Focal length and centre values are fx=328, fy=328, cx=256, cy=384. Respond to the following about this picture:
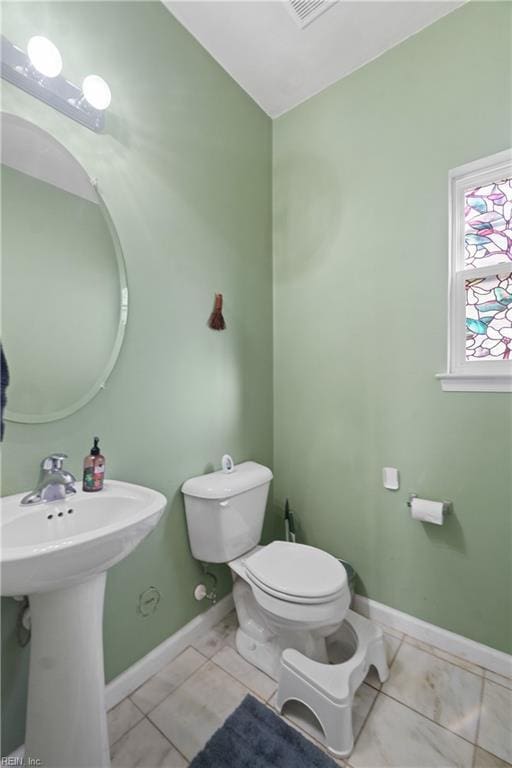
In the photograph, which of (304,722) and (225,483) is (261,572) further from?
(304,722)

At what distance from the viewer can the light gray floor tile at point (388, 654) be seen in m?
1.31

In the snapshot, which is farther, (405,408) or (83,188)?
(405,408)

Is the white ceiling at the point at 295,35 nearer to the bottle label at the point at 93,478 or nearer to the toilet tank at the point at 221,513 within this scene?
the bottle label at the point at 93,478

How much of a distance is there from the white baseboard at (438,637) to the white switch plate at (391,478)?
60 cm

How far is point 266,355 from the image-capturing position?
200cm

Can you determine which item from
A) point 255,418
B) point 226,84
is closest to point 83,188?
point 226,84

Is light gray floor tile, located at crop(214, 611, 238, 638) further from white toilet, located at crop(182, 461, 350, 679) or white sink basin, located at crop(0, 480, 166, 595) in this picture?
white sink basin, located at crop(0, 480, 166, 595)

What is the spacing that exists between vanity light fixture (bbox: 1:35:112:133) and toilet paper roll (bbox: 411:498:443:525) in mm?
1947

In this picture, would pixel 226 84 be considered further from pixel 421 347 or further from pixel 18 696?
pixel 18 696

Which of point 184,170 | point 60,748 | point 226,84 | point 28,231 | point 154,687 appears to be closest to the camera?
point 60,748

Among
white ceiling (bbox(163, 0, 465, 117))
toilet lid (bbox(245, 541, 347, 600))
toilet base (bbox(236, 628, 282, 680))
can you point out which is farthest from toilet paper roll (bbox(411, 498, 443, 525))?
white ceiling (bbox(163, 0, 465, 117))

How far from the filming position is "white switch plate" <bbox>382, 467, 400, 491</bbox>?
1581mm

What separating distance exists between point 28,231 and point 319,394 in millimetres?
1446

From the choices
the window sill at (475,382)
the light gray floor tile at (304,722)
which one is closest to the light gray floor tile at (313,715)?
the light gray floor tile at (304,722)
